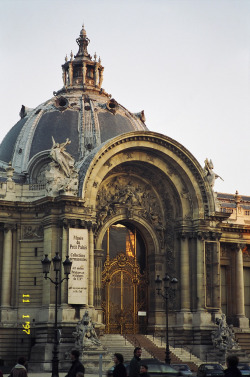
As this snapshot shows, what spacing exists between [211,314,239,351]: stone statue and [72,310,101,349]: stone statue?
7.86 m

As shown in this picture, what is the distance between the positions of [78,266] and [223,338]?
966 cm

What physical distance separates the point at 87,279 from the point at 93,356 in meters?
4.75

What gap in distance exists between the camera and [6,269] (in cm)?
4041

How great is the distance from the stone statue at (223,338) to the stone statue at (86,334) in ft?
25.8

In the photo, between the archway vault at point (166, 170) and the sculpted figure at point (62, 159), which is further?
the archway vault at point (166, 170)

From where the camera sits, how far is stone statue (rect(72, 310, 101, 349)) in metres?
36.9

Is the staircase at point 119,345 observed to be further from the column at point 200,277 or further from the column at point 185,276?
the column at point 200,277

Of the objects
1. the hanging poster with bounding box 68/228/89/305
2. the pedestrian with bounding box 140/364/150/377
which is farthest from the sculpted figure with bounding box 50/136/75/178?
the pedestrian with bounding box 140/364/150/377

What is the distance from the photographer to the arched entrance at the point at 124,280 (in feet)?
142

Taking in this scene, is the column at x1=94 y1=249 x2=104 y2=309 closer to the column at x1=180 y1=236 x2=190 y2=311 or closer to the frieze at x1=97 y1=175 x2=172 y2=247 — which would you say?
the frieze at x1=97 y1=175 x2=172 y2=247

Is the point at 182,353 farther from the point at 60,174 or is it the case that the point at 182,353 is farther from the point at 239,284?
the point at 60,174

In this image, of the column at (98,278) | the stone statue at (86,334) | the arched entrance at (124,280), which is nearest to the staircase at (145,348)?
the arched entrance at (124,280)

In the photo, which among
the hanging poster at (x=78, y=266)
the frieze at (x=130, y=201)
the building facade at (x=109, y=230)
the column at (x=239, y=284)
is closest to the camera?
the hanging poster at (x=78, y=266)

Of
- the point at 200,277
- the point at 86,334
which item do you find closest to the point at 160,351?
the point at 86,334
